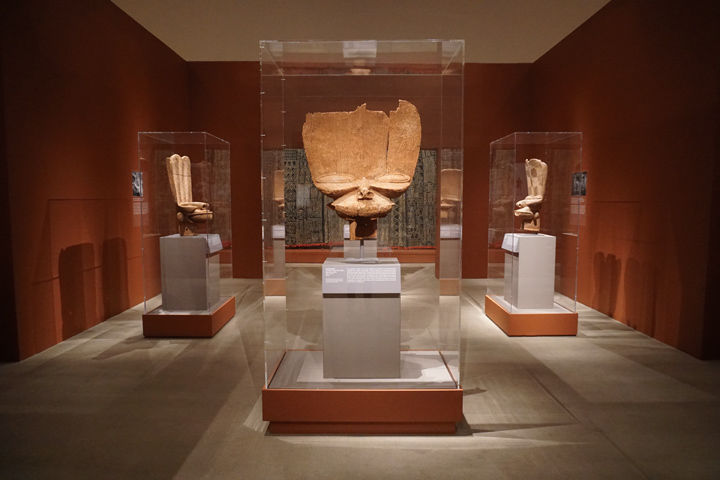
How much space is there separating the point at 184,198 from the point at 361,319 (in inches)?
107

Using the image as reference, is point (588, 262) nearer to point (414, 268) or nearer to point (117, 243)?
point (414, 268)

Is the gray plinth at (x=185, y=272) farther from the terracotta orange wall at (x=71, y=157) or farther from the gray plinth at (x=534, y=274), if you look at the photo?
the gray plinth at (x=534, y=274)

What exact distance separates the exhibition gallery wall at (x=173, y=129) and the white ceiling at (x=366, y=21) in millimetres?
370

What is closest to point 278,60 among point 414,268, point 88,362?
point 414,268

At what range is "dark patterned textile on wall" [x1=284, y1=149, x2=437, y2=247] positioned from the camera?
285cm

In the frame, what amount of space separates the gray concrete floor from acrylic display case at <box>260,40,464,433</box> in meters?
0.22

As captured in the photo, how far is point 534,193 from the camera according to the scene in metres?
4.80

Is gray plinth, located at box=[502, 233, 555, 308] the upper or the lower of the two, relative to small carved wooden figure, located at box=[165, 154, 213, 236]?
lower

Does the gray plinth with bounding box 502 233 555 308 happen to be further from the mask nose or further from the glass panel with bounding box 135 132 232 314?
the glass panel with bounding box 135 132 232 314

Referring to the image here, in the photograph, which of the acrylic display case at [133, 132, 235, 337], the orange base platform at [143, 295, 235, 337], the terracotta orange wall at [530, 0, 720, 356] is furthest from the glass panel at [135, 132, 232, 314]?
the terracotta orange wall at [530, 0, 720, 356]

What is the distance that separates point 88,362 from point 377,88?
125 inches

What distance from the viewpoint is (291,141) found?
2.85 meters

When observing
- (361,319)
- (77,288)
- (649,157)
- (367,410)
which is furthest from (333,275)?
(649,157)

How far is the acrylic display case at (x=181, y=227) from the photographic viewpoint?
4531 millimetres
